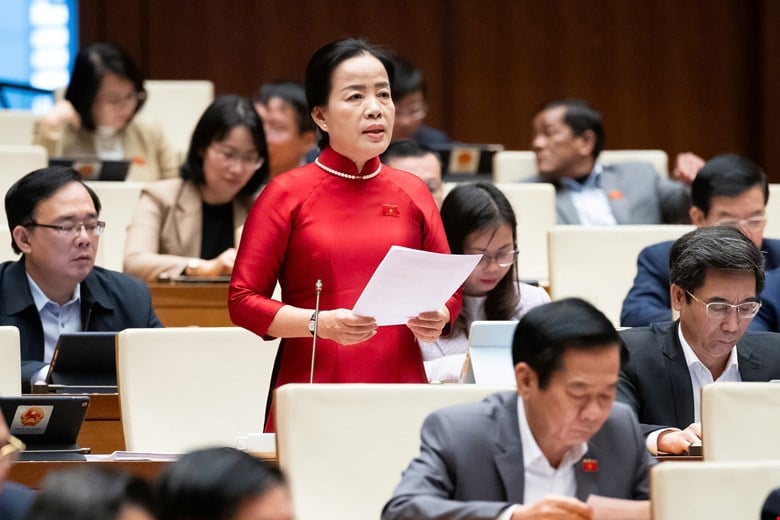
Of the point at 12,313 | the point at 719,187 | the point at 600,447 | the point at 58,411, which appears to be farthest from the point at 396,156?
the point at 600,447

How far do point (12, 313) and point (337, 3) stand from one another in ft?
13.1

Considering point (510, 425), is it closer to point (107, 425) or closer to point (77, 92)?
point (107, 425)

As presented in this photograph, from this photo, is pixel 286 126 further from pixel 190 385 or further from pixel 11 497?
pixel 11 497

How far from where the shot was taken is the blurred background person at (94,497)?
152 cm

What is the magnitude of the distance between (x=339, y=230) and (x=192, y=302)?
1.69 m

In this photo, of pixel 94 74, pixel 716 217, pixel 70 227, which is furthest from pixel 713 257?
pixel 94 74

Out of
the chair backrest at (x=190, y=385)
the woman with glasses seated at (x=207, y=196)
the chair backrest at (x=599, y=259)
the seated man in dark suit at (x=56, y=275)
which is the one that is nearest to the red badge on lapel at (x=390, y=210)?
the chair backrest at (x=190, y=385)

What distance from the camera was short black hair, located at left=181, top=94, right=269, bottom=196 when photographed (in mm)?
4824

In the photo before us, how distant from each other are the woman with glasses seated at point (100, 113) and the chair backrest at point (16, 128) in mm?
382

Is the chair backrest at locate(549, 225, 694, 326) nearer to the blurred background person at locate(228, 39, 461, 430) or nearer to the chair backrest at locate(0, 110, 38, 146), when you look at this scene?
the blurred background person at locate(228, 39, 461, 430)

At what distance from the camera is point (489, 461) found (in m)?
2.26

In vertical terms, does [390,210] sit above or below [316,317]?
above

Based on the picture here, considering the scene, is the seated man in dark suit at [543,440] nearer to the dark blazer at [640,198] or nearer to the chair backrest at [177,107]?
the dark blazer at [640,198]

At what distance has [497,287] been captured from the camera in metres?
3.69
